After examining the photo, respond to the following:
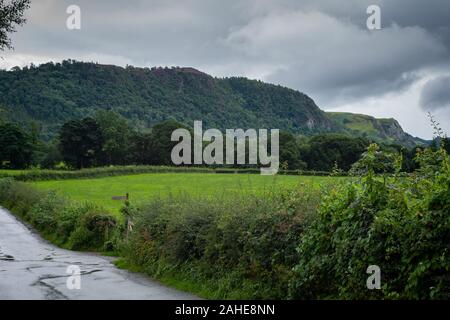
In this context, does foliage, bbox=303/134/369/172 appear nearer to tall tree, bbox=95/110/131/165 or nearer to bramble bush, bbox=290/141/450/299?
tall tree, bbox=95/110/131/165

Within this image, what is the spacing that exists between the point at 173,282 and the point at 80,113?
591ft

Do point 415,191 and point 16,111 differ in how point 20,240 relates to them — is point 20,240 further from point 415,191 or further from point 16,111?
point 16,111

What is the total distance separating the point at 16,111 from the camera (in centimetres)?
18175

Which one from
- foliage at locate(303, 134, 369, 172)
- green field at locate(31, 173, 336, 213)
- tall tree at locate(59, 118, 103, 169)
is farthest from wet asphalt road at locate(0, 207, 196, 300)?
tall tree at locate(59, 118, 103, 169)

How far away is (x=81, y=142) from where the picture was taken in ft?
406

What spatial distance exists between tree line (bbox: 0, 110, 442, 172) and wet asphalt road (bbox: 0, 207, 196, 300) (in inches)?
3288

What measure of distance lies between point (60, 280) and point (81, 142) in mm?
111422

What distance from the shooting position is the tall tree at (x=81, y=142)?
120875 millimetres

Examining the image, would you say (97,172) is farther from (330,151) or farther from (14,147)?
(330,151)

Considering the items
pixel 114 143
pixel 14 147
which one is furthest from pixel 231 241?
pixel 114 143

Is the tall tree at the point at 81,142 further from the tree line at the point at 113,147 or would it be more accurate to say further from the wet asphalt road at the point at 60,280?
the wet asphalt road at the point at 60,280

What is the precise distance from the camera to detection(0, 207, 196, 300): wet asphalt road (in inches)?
530

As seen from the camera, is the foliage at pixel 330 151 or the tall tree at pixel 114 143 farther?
the tall tree at pixel 114 143

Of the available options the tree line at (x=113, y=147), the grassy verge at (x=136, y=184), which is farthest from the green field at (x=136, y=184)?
the tree line at (x=113, y=147)
